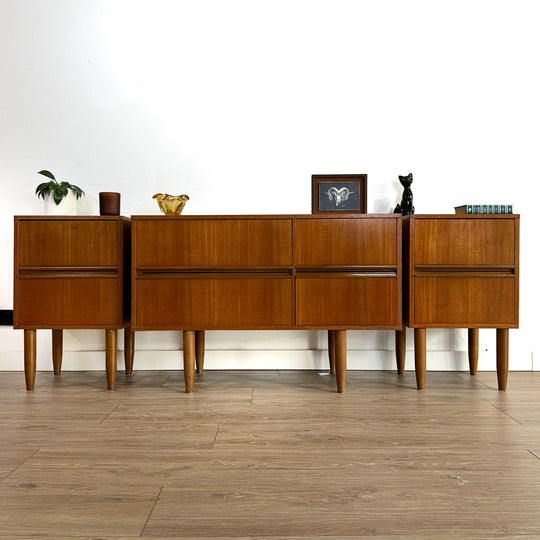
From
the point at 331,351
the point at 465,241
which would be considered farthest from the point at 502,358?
the point at 331,351

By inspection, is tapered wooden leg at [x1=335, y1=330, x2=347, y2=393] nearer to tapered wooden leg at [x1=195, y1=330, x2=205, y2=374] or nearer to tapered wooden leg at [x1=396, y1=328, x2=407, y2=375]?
tapered wooden leg at [x1=396, y1=328, x2=407, y2=375]

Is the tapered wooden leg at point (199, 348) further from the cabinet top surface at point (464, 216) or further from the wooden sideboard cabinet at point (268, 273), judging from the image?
the cabinet top surface at point (464, 216)

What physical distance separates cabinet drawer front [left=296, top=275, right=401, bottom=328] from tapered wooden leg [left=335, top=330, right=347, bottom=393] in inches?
2.2

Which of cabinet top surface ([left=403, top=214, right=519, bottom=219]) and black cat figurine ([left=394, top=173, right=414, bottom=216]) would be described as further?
black cat figurine ([left=394, top=173, right=414, bottom=216])

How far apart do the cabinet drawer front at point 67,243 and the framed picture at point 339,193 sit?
102 centimetres

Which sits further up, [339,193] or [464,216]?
[339,193]

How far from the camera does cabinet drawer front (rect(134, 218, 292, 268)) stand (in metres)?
2.43

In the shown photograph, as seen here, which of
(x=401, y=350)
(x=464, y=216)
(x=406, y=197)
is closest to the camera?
(x=464, y=216)

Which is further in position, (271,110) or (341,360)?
(271,110)

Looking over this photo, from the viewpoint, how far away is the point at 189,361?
2441 millimetres

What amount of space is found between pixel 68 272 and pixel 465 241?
1.75 metres

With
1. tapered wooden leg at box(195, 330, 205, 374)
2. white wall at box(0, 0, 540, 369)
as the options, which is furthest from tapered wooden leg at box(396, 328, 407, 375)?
tapered wooden leg at box(195, 330, 205, 374)

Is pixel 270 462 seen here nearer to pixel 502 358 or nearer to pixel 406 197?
pixel 502 358

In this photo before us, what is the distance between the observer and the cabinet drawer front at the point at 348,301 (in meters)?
2.43
